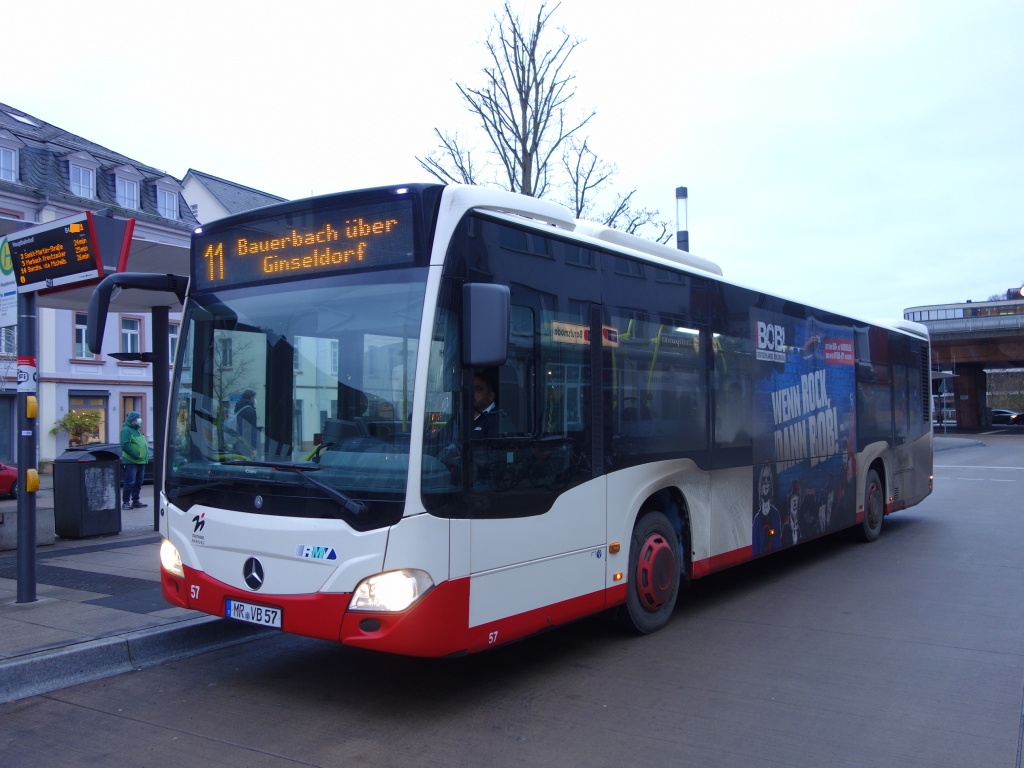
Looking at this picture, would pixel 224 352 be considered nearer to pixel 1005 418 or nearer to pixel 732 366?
pixel 732 366

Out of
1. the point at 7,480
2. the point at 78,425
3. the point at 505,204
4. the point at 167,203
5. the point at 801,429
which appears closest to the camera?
the point at 505,204

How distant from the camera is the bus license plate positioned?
4.99 meters

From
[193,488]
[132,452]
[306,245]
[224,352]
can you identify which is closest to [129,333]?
[132,452]

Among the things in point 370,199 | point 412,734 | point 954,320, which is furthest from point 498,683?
point 954,320

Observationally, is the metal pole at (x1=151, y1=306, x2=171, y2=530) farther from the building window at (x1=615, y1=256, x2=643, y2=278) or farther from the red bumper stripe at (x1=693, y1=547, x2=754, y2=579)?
the red bumper stripe at (x1=693, y1=547, x2=754, y2=579)

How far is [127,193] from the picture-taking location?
122ft

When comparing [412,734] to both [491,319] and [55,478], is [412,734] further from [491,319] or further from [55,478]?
[55,478]

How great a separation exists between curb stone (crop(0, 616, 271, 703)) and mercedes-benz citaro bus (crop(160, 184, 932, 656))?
0.86 metres

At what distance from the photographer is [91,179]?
35.7 m

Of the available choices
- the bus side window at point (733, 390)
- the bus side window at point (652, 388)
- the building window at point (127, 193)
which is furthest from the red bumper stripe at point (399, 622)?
the building window at point (127, 193)

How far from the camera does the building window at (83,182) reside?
3478 cm

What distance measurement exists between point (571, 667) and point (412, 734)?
5.24 feet

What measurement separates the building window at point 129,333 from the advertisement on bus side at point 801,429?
32266mm

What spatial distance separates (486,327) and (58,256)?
184 inches
